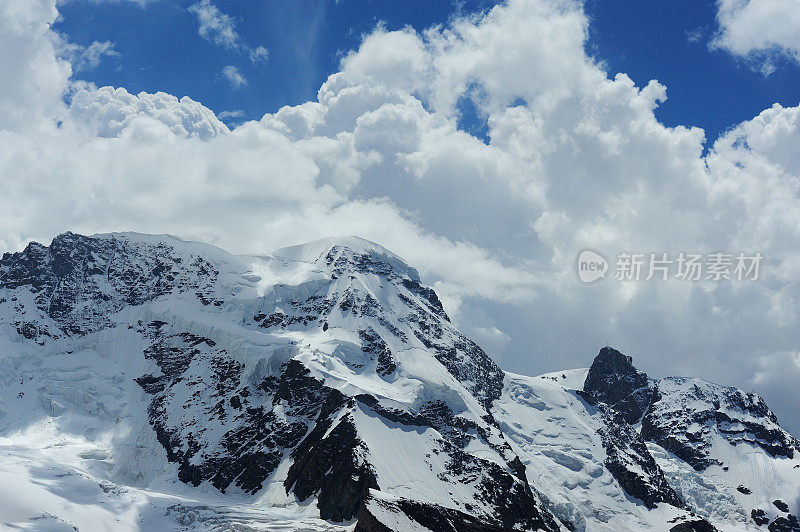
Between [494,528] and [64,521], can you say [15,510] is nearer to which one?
[64,521]

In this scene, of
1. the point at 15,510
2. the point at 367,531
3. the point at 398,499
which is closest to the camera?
the point at 367,531

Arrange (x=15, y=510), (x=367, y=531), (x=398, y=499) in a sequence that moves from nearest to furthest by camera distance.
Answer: (x=367, y=531), (x=398, y=499), (x=15, y=510)

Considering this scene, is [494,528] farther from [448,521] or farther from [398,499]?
[398,499]

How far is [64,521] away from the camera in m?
193

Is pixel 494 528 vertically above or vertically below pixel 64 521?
above

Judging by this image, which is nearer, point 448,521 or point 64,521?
point 448,521

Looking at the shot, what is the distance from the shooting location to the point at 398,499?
93.2 metres

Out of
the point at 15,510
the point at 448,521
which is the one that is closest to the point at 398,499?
the point at 448,521

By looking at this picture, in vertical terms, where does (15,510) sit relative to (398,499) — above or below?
below

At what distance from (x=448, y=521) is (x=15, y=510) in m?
141

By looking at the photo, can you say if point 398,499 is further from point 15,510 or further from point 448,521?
point 15,510

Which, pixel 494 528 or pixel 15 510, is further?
pixel 15 510

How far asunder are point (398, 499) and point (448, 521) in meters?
6.74

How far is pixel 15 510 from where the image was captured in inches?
7288
